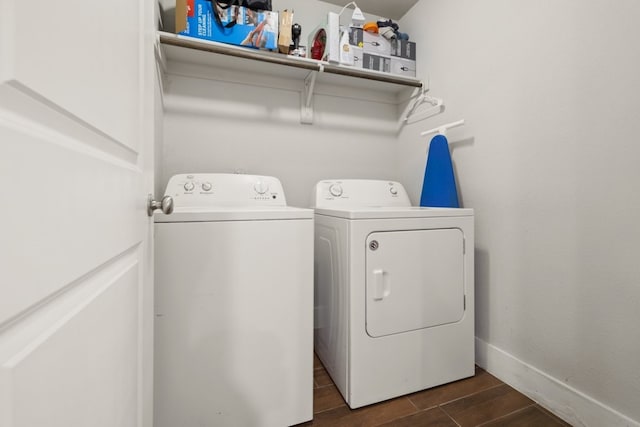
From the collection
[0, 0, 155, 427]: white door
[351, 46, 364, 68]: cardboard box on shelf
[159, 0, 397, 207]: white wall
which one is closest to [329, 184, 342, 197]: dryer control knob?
[159, 0, 397, 207]: white wall

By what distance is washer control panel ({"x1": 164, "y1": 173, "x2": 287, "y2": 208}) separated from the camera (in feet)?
5.02

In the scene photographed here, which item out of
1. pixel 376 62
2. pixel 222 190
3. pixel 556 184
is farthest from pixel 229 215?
pixel 376 62

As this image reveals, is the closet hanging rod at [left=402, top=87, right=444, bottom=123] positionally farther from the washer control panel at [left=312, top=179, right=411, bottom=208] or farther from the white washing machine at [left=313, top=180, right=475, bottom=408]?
the white washing machine at [left=313, top=180, right=475, bottom=408]

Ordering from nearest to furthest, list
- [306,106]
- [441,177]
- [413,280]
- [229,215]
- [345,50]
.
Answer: [229,215]
[413,280]
[441,177]
[345,50]
[306,106]

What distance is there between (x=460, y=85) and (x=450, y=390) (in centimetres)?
167

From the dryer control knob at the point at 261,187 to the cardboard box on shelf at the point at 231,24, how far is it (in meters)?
0.75

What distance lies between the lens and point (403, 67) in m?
2.04

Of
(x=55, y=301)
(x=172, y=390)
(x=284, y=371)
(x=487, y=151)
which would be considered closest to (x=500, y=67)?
(x=487, y=151)

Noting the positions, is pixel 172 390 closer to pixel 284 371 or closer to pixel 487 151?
pixel 284 371

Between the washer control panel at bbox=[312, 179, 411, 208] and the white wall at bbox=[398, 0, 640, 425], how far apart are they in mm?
416

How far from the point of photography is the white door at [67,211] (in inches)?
9.9

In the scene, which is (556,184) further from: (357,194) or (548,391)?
(357,194)

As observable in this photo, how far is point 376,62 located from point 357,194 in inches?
35.2

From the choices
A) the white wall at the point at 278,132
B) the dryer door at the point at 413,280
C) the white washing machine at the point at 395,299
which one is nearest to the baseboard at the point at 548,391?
the white washing machine at the point at 395,299
